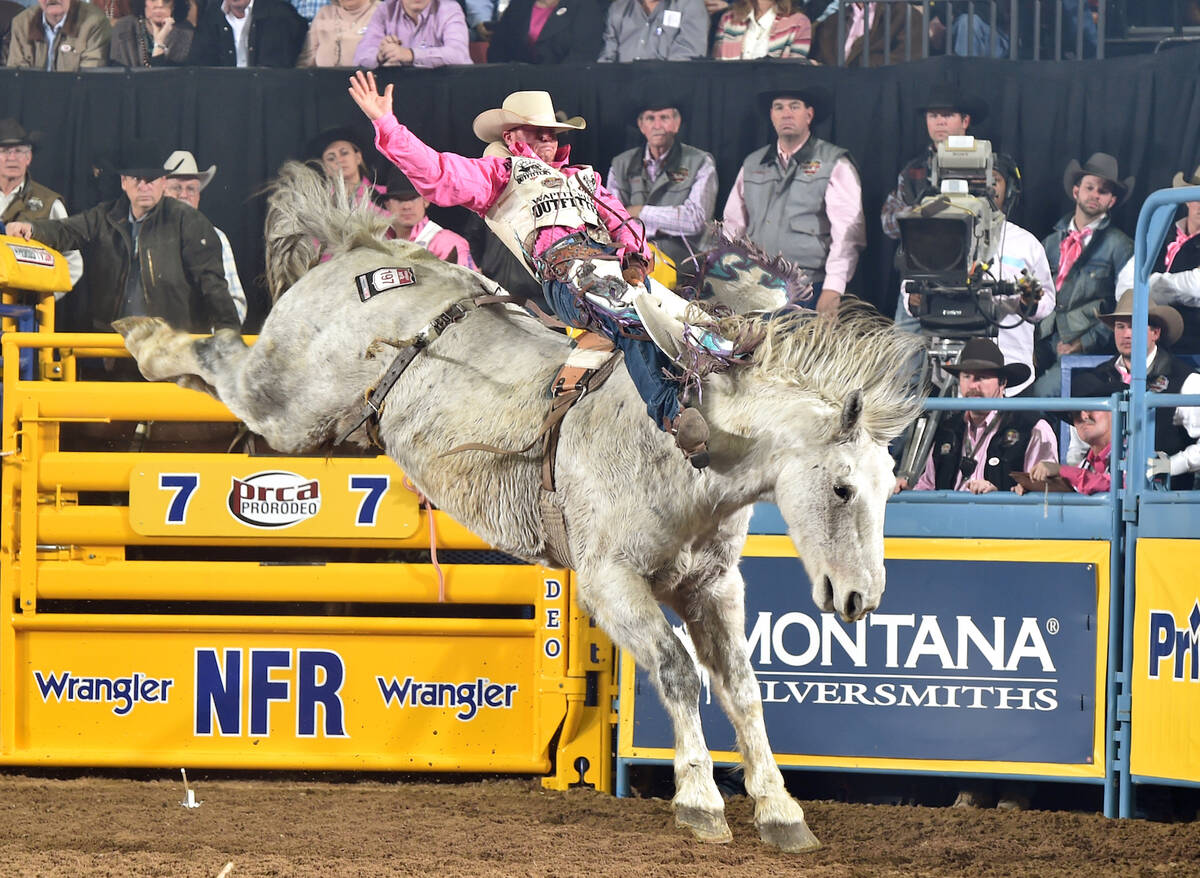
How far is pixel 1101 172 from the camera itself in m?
6.87

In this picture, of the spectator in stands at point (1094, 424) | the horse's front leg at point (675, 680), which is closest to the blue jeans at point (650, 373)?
the horse's front leg at point (675, 680)

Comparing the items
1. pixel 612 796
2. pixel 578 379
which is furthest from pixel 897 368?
pixel 612 796

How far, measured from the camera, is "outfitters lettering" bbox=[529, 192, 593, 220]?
3879mm

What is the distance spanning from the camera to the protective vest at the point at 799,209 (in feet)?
23.3

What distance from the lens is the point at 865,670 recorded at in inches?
177

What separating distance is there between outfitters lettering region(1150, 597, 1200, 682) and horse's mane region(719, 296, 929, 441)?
1318 mm

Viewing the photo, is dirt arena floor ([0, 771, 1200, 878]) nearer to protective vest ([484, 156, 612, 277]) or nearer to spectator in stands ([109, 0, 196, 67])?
protective vest ([484, 156, 612, 277])

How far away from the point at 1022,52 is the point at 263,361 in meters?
4.92

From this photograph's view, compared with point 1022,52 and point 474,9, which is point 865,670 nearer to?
point 1022,52

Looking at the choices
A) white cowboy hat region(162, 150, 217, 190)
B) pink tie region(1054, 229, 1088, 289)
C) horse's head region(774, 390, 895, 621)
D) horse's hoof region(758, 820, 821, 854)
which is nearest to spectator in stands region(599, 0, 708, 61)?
pink tie region(1054, 229, 1088, 289)

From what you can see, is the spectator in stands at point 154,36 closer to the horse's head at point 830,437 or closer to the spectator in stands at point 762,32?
the spectator in stands at point 762,32

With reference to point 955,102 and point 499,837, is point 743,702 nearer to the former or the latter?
point 499,837

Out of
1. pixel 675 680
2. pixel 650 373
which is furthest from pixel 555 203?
pixel 675 680

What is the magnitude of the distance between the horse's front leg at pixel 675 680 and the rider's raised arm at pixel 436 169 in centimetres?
121
